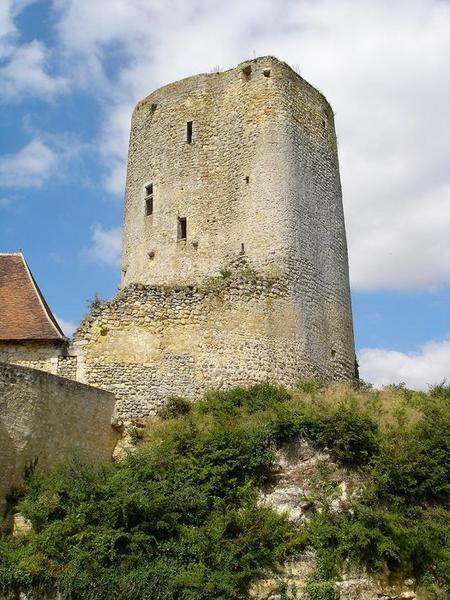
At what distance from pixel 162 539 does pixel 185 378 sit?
582 cm

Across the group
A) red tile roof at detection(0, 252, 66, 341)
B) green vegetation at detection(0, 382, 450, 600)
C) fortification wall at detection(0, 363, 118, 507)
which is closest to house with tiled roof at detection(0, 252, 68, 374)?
red tile roof at detection(0, 252, 66, 341)

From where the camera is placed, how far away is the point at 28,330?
1783 centimetres

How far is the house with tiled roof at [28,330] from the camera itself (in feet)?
57.7

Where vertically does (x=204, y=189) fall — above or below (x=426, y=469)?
above

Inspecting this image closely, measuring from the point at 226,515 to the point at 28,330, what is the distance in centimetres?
771

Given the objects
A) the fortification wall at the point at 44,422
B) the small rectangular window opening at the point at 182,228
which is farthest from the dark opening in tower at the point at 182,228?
the fortification wall at the point at 44,422

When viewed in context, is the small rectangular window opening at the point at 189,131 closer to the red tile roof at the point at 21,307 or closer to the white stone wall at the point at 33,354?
the red tile roof at the point at 21,307

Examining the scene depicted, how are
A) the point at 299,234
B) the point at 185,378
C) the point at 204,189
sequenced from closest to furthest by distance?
1. the point at 185,378
2. the point at 299,234
3. the point at 204,189

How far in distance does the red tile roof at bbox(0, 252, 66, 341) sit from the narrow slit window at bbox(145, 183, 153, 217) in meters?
4.44

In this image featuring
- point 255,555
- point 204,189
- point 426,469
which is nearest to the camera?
point 255,555

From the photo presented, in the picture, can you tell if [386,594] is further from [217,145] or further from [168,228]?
[217,145]

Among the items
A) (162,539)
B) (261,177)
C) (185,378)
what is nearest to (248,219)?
(261,177)

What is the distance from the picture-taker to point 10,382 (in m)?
14.7

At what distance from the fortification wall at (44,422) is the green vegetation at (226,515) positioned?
65 centimetres
